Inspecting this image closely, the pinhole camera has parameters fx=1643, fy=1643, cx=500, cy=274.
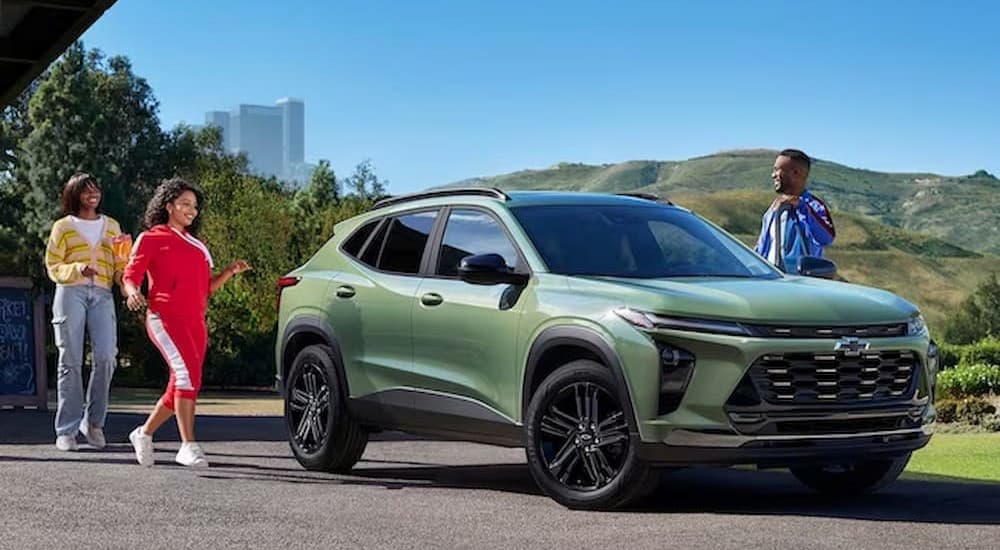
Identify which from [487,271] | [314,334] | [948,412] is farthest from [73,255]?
[948,412]

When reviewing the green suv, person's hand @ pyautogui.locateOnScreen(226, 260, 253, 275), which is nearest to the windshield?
the green suv

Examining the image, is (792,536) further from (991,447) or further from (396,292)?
(991,447)

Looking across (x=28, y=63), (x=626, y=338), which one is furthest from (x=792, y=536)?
(x=28, y=63)

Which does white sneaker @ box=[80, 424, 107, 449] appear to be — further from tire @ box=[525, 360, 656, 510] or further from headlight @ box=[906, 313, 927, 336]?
headlight @ box=[906, 313, 927, 336]

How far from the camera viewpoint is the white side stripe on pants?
1080cm

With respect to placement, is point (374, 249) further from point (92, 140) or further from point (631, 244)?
point (92, 140)

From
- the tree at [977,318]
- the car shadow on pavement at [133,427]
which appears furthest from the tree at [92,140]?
the tree at [977,318]

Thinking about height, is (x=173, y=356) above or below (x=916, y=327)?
below

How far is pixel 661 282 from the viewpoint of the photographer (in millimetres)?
8734

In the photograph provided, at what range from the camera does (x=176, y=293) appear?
1091 centimetres

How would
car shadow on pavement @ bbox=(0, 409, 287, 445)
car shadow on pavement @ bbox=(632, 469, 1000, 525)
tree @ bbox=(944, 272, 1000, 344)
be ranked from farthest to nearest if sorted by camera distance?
tree @ bbox=(944, 272, 1000, 344) → car shadow on pavement @ bbox=(0, 409, 287, 445) → car shadow on pavement @ bbox=(632, 469, 1000, 525)

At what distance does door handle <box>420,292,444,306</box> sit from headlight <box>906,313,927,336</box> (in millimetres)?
2685

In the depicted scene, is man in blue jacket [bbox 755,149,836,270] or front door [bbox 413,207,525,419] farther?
man in blue jacket [bbox 755,149,836,270]

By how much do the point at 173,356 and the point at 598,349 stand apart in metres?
3.64
